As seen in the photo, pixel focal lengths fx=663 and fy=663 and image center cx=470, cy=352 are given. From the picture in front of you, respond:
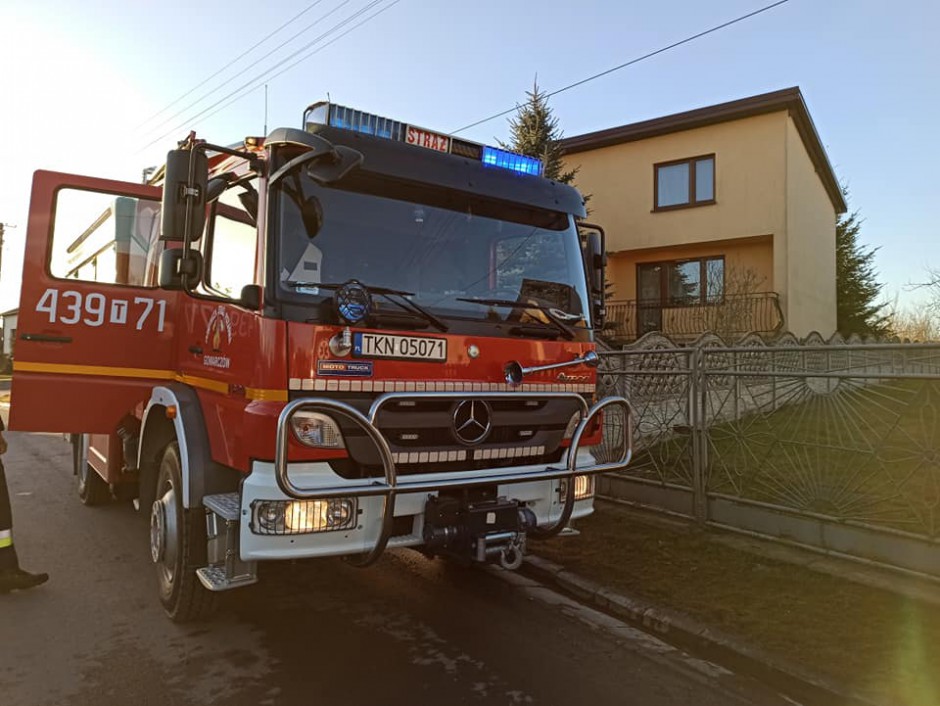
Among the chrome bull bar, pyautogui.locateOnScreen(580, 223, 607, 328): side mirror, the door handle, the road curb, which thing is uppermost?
pyautogui.locateOnScreen(580, 223, 607, 328): side mirror

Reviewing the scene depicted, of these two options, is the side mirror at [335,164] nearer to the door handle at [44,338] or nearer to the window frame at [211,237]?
the window frame at [211,237]

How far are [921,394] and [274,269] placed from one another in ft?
14.8

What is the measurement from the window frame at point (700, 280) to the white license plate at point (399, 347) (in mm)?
15121

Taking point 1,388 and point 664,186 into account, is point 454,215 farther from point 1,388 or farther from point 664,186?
point 1,388

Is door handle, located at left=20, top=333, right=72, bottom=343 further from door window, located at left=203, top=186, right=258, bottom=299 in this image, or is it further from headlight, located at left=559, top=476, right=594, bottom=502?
headlight, located at left=559, top=476, right=594, bottom=502

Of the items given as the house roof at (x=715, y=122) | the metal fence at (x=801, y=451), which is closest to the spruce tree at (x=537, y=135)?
the house roof at (x=715, y=122)

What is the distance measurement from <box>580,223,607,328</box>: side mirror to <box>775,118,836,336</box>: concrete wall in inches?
571

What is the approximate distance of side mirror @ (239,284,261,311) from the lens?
3375 millimetres

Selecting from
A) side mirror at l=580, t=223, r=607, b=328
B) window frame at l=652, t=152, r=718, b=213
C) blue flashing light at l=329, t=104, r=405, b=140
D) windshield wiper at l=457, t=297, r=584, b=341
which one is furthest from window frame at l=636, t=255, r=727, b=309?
blue flashing light at l=329, t=104, r=405, b=140

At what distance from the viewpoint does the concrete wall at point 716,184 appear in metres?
17.4

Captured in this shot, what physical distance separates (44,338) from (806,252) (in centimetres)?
2042

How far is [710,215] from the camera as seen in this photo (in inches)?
722

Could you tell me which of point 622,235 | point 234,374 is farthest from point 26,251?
point 622,235

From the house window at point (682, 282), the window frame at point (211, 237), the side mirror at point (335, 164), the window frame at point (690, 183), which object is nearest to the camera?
the side mirror at point (335, 164)
